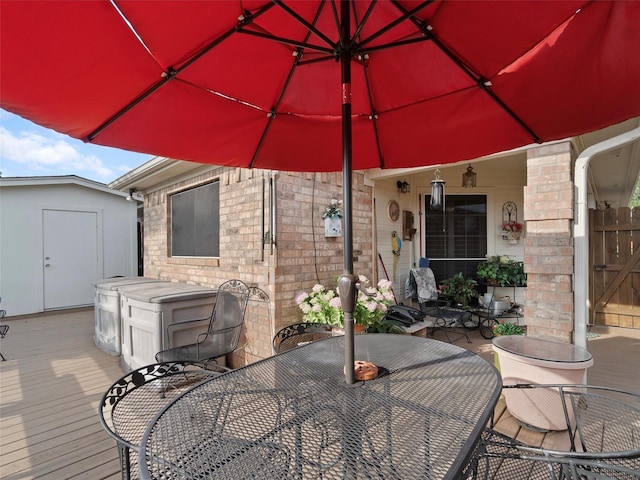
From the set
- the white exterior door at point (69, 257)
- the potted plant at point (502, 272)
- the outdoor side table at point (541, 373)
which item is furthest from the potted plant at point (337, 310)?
the white exterior door at point (69, 257)

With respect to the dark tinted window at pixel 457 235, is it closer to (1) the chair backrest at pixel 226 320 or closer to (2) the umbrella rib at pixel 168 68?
(1) the chair backrest at pixel 226 320

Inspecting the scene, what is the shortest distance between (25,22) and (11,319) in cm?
840

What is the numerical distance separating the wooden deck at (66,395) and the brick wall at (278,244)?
1.48 m

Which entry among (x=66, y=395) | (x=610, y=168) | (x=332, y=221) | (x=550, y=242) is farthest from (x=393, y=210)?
(x=66, y=395)

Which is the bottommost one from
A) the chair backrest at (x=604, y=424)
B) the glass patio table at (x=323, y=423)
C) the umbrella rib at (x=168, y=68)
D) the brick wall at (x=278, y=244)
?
the chair backrest at (x=604, y=424)

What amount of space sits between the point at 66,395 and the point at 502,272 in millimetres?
5843

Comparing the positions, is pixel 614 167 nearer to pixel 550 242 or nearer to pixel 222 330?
pixel 550 242

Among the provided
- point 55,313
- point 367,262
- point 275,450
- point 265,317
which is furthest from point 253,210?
point 55,313

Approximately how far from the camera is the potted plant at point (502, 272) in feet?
16.1

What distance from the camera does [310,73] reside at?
1577mm

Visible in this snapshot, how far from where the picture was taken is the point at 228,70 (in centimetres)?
138

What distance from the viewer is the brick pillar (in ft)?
8.80

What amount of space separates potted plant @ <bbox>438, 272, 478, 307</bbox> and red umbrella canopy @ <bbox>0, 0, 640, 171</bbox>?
361cm

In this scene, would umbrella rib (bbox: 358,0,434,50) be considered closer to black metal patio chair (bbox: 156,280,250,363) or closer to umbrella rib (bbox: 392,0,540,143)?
umbrella rib (bbox: 392,0,540,143)
